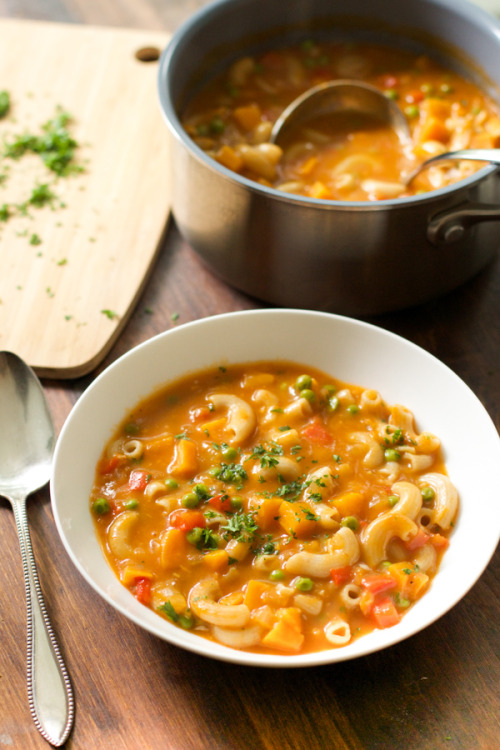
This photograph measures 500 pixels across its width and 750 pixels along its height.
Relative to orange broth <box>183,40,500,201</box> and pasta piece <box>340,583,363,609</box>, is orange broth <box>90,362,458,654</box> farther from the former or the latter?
orange broth <box>183,40,500,201</box>

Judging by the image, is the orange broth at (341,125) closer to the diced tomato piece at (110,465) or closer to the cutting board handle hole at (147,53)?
the cutting board handle hole at (147,53)

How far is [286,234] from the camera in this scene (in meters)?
2.52

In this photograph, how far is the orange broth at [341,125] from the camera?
3.00 metres

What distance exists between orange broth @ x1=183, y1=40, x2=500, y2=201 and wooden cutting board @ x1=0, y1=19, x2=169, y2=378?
0.35m

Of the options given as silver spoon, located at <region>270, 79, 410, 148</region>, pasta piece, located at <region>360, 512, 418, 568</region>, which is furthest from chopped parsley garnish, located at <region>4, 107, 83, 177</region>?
pasta piece, located at <region>360, 512, 418, 568</region>

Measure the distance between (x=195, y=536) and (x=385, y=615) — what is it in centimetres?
54

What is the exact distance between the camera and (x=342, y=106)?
10.7ft

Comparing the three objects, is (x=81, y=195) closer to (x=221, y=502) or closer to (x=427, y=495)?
(x=221, y=502)

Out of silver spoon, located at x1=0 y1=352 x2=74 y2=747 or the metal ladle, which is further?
the metal ladle

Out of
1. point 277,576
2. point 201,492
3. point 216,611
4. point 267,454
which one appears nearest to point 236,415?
point 267,454

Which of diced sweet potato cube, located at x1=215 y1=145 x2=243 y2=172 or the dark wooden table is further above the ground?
diced sweet potato cube, located at x1=215 y1=145 x2=243 y2=172

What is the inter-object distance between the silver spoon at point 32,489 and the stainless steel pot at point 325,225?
2.69 feet


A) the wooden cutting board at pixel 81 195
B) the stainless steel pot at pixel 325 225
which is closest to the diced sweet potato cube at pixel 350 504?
the stainless steel pot at pixel 325 225

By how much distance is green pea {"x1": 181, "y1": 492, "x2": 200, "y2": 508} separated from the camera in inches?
85.8
